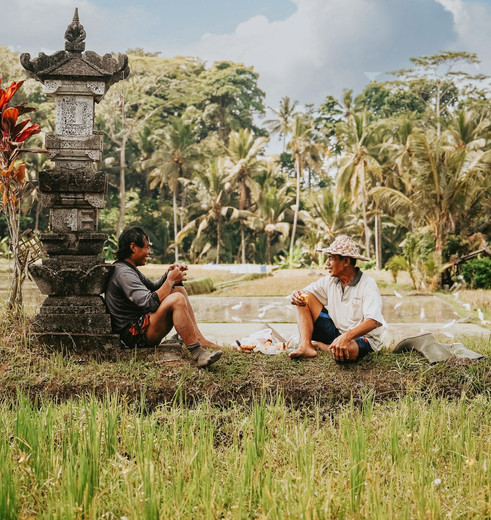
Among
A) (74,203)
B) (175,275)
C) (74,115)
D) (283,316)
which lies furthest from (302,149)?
(175,275)

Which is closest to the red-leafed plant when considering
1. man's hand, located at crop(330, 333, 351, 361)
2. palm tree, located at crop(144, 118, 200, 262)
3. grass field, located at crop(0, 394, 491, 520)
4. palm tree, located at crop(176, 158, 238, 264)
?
grass field, located at crop(0, 394, 491, 520)

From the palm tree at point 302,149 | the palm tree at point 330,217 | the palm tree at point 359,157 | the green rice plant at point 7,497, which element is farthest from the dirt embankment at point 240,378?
the palm tree at point 302,149

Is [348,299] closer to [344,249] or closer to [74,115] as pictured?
[344,249]

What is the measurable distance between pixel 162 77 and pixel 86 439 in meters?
33.7

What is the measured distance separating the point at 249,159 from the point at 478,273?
597 inches

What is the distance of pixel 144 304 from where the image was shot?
3883mm

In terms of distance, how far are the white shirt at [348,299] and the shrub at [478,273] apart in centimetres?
1215

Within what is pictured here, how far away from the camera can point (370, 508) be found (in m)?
2.00

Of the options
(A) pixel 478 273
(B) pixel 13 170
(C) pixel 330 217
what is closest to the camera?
(B) pixel 13 170

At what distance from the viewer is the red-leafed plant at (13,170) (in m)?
4.21

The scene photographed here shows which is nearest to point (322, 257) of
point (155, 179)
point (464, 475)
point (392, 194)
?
point (392, 194)

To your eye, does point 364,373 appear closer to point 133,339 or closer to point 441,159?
point 133,339

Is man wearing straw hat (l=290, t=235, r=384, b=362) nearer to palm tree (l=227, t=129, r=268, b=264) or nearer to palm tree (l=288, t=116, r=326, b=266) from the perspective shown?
palm tree (l=288, t=116, r=326, b=266)

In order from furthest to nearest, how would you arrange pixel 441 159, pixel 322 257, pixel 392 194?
pixel 322 257
pixel 392 194
pixel 441 159
